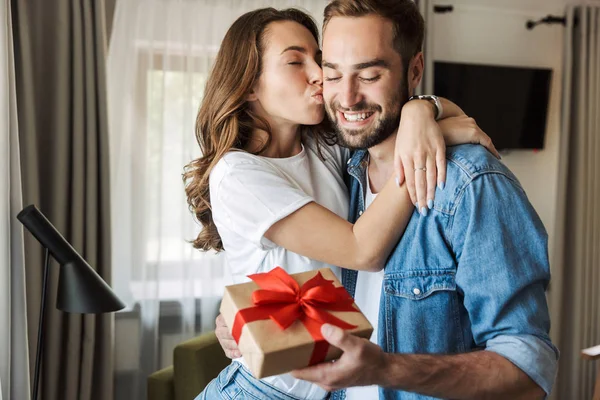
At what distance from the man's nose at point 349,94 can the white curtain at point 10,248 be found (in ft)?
6.10

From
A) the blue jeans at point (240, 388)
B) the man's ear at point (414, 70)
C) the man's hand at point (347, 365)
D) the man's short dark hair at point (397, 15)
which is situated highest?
the man's short dark hair at point (397, 15)

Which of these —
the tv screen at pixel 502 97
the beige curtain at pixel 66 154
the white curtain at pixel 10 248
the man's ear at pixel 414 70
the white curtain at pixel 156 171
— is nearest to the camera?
the man's ear at pixel 414 70

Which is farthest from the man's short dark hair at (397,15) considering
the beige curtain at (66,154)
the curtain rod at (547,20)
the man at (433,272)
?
the curtain rod at (547,20)

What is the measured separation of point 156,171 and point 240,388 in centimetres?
206

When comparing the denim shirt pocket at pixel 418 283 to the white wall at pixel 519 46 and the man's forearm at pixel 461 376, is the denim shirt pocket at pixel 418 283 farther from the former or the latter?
the white wall at pixel 519 46

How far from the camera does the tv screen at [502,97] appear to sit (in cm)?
396

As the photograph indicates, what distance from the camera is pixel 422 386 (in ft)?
3.49

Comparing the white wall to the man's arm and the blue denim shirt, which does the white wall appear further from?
the man's arm

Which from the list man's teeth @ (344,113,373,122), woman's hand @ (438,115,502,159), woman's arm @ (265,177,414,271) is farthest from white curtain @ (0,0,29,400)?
woman's hand @ (438,115,502,159)

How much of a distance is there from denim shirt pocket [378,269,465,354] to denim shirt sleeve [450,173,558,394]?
0.21 feet

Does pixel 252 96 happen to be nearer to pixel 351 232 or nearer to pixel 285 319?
pixel 351 232

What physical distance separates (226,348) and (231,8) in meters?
2.38

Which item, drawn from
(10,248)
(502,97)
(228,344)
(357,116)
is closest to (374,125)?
(357,116)

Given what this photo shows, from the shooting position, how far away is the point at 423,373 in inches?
41.8
